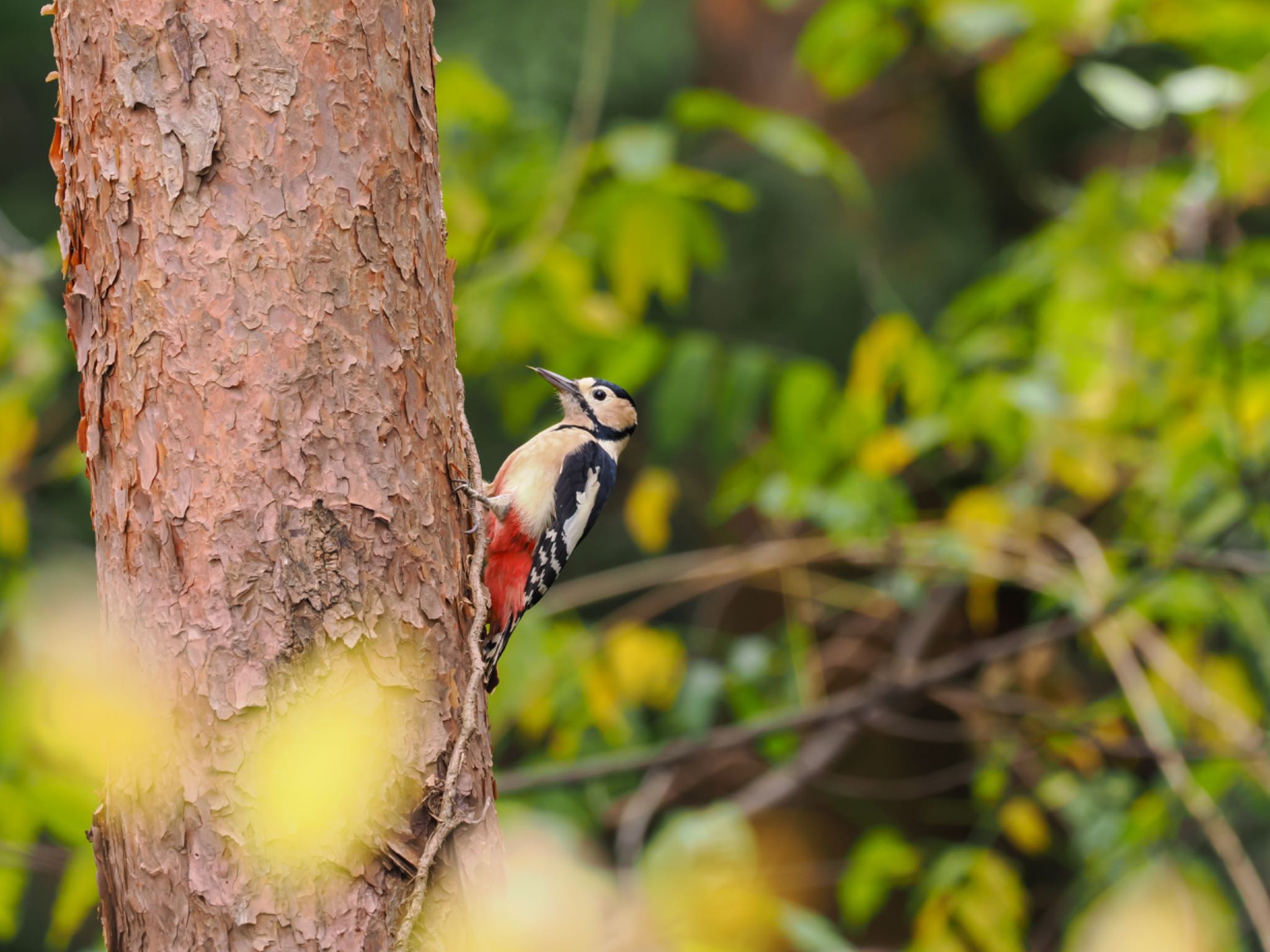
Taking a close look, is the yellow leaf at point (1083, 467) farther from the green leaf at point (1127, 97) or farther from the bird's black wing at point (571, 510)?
the bird's black wing at point (571, 510)

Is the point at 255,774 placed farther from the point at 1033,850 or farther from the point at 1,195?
the point at 1,195

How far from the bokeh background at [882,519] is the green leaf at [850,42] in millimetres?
12

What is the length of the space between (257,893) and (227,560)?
37 centimetres

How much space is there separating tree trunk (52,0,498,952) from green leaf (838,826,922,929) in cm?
208

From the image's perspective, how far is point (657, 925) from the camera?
7.29 ft

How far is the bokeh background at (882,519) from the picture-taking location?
101 inches

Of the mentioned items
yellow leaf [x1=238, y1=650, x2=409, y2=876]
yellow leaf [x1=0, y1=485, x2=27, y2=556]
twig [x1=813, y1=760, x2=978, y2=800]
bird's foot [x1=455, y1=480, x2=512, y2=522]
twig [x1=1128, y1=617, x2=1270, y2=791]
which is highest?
yellow leaf [x1=238, y1=650, x2=409, y2=876]

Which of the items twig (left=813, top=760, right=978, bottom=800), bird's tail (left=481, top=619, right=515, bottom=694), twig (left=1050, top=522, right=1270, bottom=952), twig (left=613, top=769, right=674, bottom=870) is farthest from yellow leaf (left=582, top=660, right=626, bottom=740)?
twig (left=1050, top=522, right=1270, bottom=952)

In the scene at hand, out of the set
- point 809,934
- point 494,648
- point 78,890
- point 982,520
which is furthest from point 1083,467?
point 78,890

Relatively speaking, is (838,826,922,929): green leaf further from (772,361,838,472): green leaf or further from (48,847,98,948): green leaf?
(48,847,98,948): green leaf

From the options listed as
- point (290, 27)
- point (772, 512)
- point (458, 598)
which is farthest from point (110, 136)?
point (772, 512)

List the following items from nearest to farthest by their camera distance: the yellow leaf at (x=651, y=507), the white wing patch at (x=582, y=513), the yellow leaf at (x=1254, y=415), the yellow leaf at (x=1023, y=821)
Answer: the white wing patch at (x=582, y=513) → the yellow leaf at (x=1254, y=415) → the yellow leaf at (x=651, y=507) → the yellow leaf at (x=1023, y=821)

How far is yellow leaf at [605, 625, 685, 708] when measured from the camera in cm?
306

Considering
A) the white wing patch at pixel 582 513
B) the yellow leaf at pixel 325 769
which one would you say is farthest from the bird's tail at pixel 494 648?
the yellow leaf at pixel 325 769
